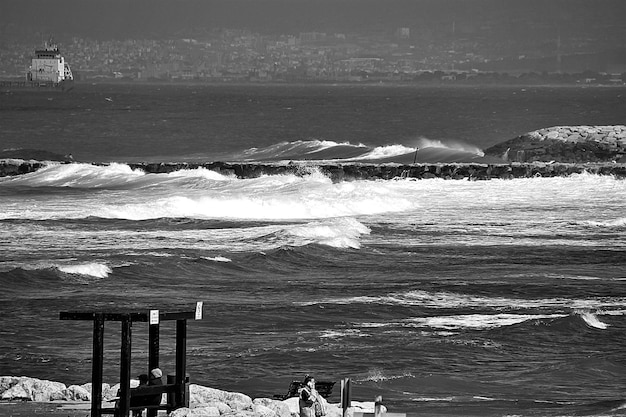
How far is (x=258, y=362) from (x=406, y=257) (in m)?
12.6

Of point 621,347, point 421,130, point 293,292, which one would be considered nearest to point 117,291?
point 293,292

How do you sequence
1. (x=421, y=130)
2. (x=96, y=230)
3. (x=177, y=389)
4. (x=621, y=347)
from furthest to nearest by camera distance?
(x=421, y=130), (x=96, y=230), (x=621, y=347), (x=177, y=389)

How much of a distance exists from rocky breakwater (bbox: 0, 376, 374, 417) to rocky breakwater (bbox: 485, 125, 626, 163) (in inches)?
1918

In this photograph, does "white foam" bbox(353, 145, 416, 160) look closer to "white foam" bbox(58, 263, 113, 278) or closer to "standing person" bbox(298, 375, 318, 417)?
"white foam" bbox(58, 263, 113, 278)

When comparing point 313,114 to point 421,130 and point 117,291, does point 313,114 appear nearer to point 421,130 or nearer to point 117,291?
point 421,130

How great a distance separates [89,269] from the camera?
1190 inches

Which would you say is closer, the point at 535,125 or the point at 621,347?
the point at 621,347

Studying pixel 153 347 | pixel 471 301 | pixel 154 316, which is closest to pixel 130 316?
pixel 154 316

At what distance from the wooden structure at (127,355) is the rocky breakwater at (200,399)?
29cm

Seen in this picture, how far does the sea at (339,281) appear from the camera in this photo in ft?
69.5

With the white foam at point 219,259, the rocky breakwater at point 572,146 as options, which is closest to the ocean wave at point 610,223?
the white foam at point 219,259

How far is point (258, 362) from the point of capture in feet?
71.6

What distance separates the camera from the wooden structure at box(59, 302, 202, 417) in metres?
15.3

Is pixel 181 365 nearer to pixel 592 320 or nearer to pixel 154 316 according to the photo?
pixel 154 316
